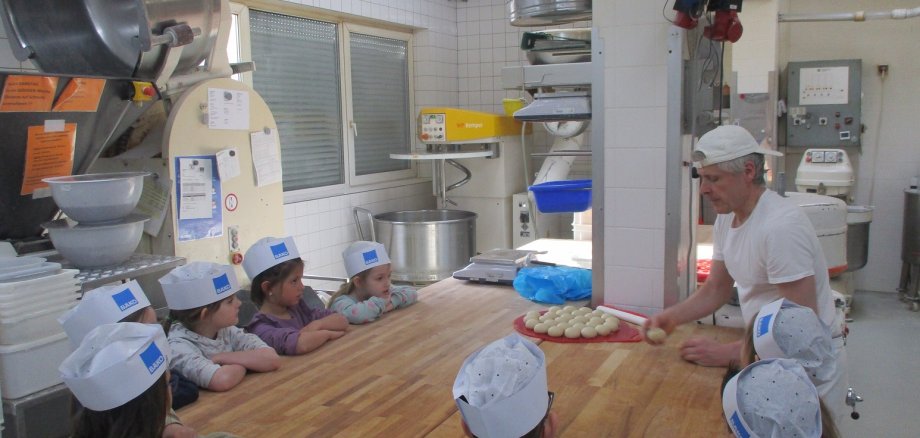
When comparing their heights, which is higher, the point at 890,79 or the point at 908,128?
the point at 890,79

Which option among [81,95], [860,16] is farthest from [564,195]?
[860,16]

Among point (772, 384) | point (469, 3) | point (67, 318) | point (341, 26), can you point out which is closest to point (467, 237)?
point (341, 26)

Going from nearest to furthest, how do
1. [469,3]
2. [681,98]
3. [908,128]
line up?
1. [681,98]
2. [908,128]
3. [469,3]

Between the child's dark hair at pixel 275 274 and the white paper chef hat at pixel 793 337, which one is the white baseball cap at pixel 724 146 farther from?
the child's dark hair at pixel 275 274

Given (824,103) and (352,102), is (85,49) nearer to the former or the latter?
(352,102)

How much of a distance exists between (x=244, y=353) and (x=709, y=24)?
6.18 ft

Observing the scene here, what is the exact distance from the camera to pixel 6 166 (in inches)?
93.7

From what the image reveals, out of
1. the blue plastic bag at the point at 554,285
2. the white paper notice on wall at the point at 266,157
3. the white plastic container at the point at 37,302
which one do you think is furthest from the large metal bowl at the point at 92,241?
the blue plastic bag at the point at 554,285

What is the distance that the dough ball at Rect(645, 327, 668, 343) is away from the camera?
2299mm

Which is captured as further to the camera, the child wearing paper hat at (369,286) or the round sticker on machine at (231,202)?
the round sticker on machine at (231,202)

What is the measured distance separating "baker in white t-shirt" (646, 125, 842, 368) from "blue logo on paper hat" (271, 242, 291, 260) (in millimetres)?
1345

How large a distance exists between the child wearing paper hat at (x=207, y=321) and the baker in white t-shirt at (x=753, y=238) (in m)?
1.29

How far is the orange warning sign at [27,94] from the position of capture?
221cm

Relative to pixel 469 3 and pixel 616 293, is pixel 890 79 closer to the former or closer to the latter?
pixel 469 3
